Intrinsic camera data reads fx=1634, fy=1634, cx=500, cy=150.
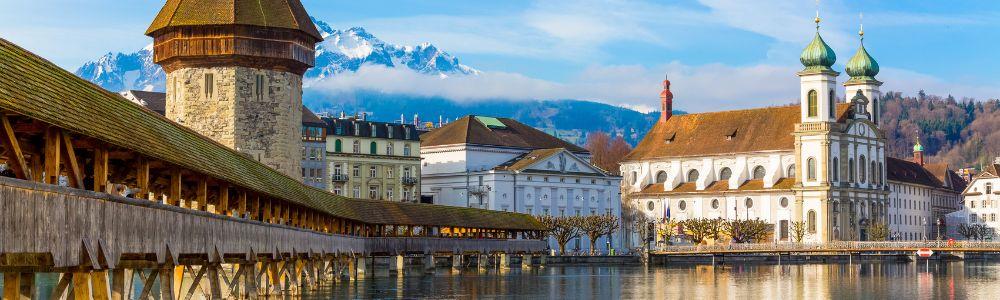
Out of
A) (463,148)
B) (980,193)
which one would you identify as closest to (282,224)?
(463,148)

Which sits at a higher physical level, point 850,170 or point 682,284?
point 850,170

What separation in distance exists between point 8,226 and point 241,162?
24.4 m

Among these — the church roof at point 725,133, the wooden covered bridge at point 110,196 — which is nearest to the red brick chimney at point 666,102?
the church roof at point 725,133

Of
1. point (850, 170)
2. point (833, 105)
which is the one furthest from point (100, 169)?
point (850, 170)

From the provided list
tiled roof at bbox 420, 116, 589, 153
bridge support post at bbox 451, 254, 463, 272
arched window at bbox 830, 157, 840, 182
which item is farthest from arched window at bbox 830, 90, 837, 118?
bridge support post at bbox 451, 254, 463, 272

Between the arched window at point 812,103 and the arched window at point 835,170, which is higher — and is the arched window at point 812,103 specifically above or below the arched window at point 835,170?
above

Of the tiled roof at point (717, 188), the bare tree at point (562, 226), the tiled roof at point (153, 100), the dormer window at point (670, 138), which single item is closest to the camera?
the tiled roof at point (153, 100)

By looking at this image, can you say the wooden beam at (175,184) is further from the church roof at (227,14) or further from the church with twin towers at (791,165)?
the church with twin towers at (791,165)

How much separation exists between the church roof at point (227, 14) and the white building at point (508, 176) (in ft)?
190

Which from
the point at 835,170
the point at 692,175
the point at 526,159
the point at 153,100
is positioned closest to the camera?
the point at 153,100

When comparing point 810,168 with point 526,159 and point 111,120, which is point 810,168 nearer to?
point 526,159

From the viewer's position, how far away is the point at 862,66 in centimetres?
16275

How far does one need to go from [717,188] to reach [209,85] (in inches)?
3675

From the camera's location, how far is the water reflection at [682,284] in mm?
68312
